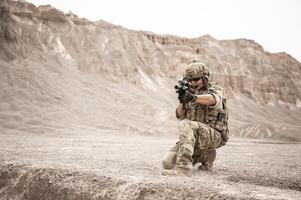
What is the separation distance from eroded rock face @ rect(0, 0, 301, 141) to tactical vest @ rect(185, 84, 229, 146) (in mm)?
27177

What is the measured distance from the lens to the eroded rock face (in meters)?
38.2

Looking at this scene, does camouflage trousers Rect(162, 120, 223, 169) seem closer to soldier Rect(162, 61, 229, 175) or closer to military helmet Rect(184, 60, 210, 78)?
soldier Rect(162, 61, 229, 175)

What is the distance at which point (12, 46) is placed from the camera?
37.6 meters

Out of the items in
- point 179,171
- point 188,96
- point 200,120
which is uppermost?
point 188,96

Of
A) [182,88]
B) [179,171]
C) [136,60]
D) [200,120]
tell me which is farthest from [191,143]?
[136,60]

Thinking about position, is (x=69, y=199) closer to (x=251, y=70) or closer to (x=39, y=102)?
(x=39, y=102)

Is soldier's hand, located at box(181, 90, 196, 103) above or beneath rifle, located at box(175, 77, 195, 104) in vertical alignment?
beneath

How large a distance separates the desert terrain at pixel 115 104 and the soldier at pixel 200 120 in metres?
0.40

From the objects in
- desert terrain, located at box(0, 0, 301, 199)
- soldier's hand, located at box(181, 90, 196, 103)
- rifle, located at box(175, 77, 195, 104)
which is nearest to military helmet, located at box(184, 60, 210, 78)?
rifle, located at box(175, 77, 195, 104)

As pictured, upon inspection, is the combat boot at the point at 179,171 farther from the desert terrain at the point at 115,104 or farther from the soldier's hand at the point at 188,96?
the soldier's hand at the point at 188,96

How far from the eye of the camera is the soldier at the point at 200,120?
4.19 meters

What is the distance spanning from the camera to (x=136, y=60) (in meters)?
49.7

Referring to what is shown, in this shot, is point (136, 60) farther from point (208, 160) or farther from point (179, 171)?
point (179, 171)

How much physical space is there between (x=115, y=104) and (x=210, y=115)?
3245 centimetres
